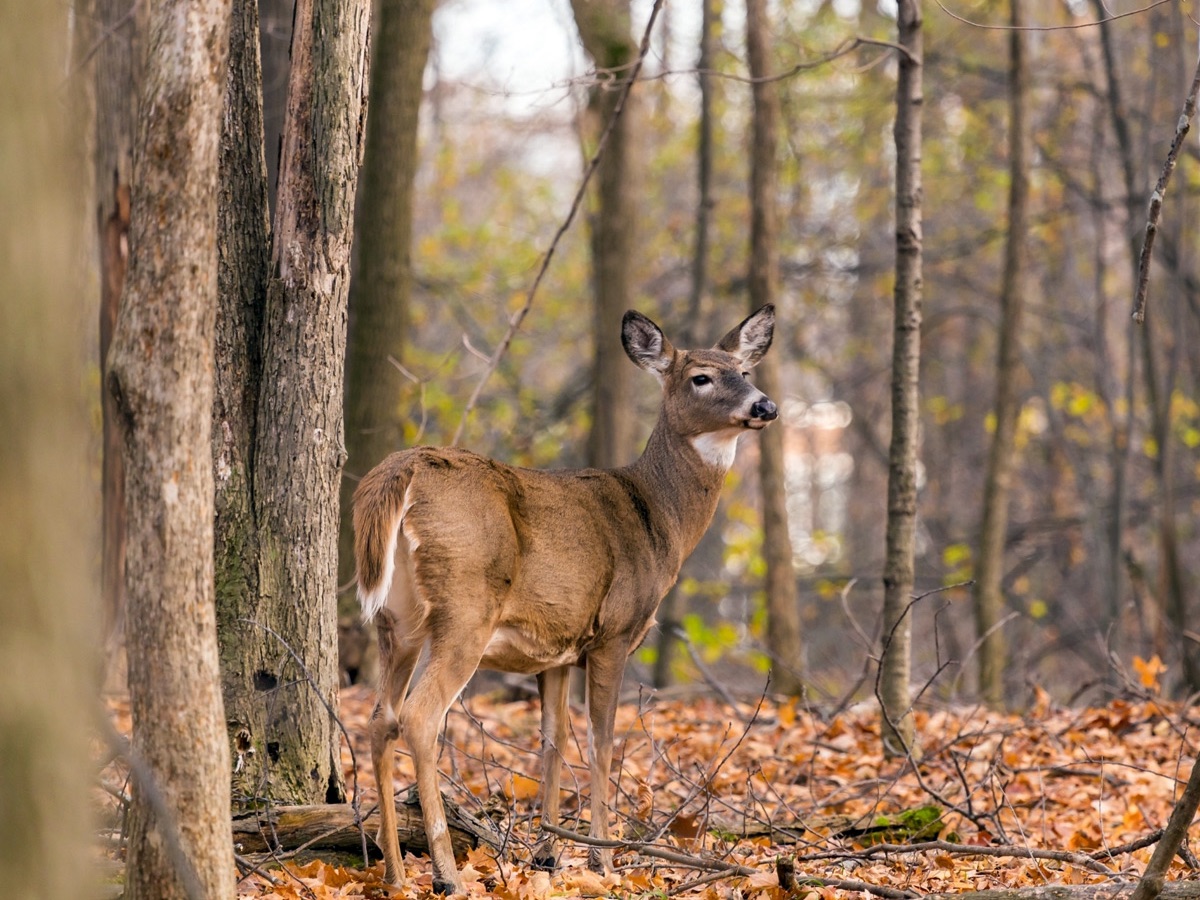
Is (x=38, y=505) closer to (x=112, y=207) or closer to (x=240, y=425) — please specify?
(x=240, y=425)

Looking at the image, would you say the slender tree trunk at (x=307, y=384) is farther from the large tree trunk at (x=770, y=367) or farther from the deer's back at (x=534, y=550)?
the large tree trunk at (x=770, y=367)

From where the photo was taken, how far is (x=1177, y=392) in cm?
1541

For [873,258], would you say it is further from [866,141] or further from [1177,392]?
[1177,392]

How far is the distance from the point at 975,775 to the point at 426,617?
339cm

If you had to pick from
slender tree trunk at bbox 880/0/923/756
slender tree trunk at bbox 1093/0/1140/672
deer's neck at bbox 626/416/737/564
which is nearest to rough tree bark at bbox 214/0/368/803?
deer's neck at bbox 626/416/737/564

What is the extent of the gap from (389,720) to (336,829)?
437 millimetres

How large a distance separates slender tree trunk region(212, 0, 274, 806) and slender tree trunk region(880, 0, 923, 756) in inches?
135

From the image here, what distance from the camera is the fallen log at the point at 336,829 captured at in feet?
15.8

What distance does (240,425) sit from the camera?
5.15 m

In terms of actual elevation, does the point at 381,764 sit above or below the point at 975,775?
above

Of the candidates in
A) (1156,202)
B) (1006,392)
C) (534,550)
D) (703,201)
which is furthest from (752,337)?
(703,201)

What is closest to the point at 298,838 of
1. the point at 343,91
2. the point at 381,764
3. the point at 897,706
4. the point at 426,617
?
the point at 381,764

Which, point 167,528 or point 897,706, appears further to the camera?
point 897,706

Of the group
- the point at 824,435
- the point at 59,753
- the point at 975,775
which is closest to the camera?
the point at 59,753
